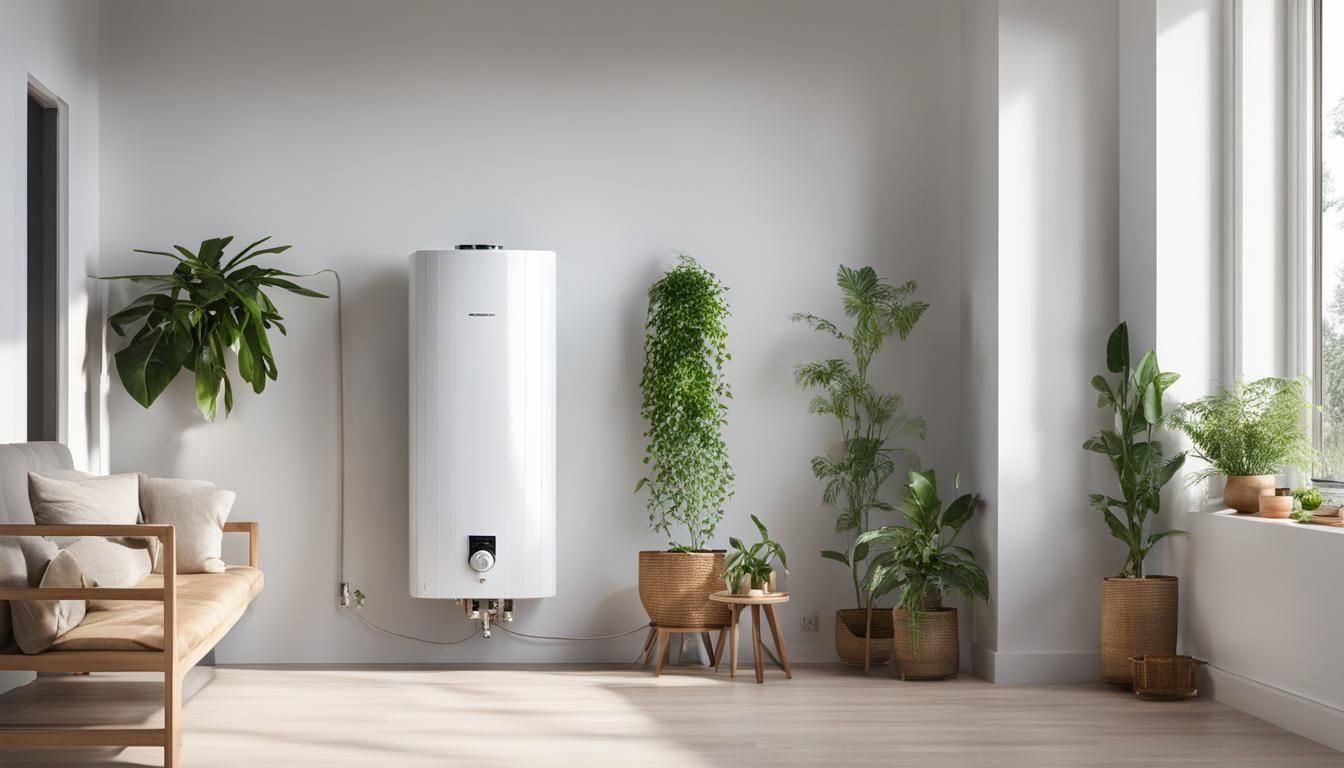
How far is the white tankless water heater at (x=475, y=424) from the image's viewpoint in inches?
195

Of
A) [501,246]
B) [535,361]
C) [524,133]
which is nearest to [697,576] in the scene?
[535,361]

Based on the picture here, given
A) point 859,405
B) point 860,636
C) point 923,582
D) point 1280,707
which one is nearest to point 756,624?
point 860,636

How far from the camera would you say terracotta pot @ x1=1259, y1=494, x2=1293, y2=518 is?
4.32m

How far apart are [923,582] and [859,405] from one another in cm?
91

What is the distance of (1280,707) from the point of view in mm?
4133

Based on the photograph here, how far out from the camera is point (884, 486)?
549 cm

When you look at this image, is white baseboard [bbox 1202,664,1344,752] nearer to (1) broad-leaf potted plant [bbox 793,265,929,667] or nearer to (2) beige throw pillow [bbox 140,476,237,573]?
(1) broad-leaf potted plant [bbox 793,265,929,667]

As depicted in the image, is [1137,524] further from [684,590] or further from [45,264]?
[45,264]

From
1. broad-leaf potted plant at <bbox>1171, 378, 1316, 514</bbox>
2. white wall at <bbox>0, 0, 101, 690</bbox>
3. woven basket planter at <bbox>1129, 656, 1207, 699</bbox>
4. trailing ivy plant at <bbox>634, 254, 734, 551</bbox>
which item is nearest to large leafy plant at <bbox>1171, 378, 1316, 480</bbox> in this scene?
broad-leaf potted plant at <bbox>1171, 378, 1316, 514</bbox>

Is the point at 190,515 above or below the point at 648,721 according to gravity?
above

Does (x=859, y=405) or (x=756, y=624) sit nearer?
(x=756, y=624)

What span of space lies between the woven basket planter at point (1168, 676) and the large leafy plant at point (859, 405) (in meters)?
1.20

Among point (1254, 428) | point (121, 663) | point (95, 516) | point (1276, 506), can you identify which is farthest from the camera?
point (1254, 428)

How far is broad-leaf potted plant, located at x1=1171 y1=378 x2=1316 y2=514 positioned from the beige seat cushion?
11.7 ft
